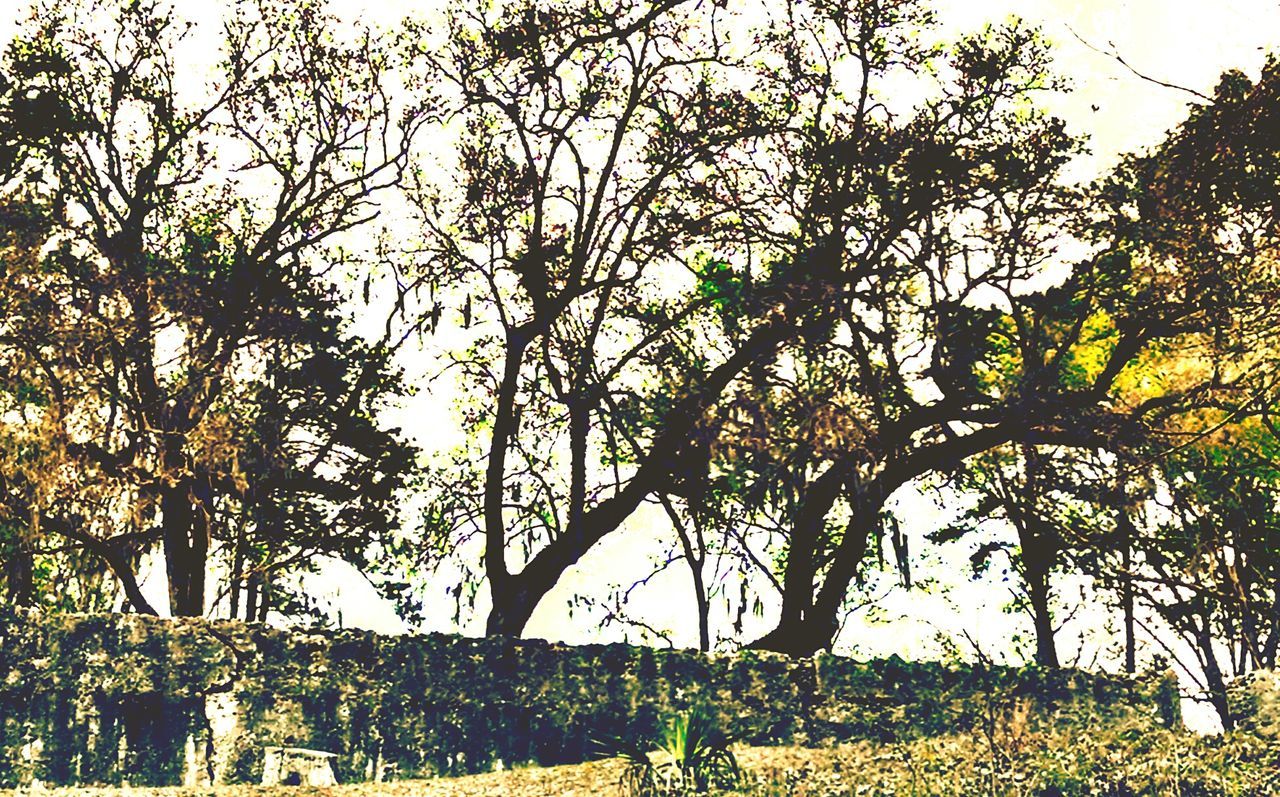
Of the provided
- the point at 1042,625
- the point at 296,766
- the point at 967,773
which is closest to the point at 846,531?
the point at 967,773

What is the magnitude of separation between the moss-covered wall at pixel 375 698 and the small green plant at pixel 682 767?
1228 mm

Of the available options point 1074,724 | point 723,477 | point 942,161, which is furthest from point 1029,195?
point 1074,724

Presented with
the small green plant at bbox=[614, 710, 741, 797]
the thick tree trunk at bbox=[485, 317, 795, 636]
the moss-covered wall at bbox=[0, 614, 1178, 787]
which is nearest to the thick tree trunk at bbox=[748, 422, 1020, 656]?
the thick tree trunk at bbox=[485, 317, 795, 636]

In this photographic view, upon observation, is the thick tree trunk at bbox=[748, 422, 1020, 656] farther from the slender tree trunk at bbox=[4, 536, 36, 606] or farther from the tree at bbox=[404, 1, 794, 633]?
the slender tree trunk at bbox=[4, 536, 36, 606]

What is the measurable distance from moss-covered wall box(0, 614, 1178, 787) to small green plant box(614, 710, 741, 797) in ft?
4.03

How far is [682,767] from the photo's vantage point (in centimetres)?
1496

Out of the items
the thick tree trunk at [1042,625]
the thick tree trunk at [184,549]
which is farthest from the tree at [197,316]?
the thick tree trunk at [1042,625]

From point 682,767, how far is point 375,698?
3.90 m

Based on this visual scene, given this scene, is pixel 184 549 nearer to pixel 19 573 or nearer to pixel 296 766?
pixel 19 573

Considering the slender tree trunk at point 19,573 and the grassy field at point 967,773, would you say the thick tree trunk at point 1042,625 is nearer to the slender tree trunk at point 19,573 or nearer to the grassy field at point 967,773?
the grassy field at point 967,773

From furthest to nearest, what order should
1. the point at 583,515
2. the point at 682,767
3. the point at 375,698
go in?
the point at 583,515 → the point at 375,698 → the point at 682,767

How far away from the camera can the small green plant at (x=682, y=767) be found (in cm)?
1449

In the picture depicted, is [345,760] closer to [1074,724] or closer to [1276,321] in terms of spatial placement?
[1074,724]

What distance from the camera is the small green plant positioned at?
14.5 meters
